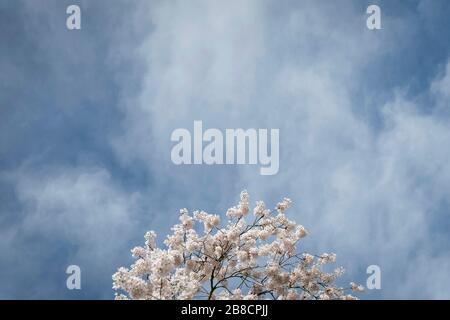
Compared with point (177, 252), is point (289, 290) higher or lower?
lower

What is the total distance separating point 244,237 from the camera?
30.8 feet

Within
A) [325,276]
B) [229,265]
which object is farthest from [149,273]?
[325,276]
